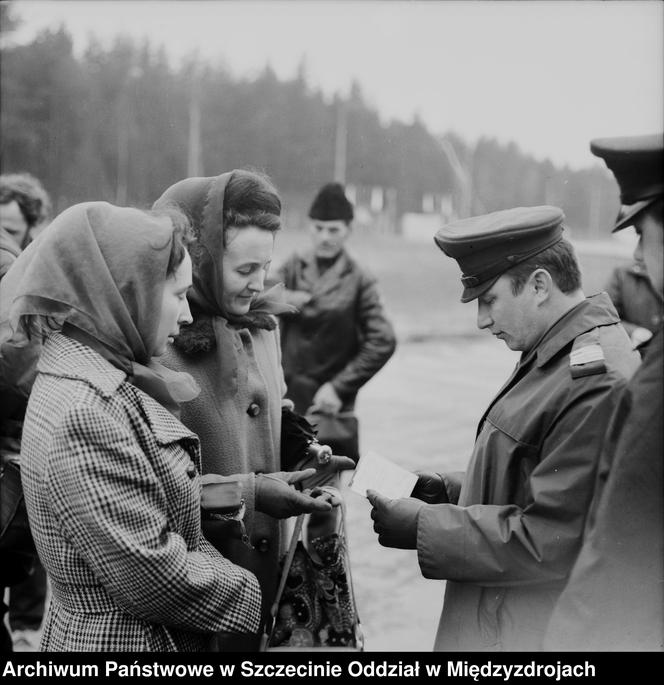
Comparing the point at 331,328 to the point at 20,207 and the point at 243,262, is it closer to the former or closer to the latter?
the point at 20,207

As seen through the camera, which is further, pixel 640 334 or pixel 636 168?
pixel 640 334

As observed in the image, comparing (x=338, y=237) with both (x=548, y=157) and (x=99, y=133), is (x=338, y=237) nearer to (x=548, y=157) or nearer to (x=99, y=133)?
(x=548, y=157)

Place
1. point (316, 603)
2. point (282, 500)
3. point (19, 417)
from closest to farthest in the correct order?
point (282, 500)
point (316, 603)
point (19, 417)

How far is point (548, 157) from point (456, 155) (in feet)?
13.6

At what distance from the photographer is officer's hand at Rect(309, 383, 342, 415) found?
4738 millimetres

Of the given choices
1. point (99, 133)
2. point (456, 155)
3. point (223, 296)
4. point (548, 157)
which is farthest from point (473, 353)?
point (223, 296)

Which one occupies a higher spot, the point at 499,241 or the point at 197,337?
the point at 499,241

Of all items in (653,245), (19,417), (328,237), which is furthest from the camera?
(328,237)

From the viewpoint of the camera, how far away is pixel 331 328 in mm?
4871

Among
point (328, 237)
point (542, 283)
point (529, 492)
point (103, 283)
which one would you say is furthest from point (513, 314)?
point (328, 237)

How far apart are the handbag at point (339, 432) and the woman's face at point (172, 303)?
275 centimetres

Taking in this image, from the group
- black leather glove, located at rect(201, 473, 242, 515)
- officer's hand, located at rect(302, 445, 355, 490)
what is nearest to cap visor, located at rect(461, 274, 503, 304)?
officer's hand, located at rect(302, 445, 355, 490)

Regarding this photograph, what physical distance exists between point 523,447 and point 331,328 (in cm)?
302
